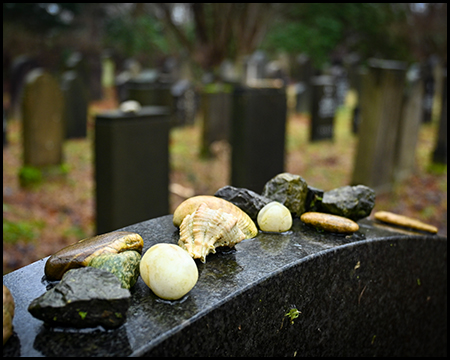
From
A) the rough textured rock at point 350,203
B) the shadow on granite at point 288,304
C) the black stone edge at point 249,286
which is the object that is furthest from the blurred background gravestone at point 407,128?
the rough textured rock at point 350,203

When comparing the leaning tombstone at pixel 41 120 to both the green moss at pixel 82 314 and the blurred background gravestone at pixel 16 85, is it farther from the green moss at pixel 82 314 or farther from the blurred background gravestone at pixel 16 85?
the green moss at pixel 82 314

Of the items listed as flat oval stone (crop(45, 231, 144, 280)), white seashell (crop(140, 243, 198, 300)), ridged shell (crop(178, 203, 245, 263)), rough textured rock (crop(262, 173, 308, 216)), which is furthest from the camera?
rough textured rock (crop(262, 173, 308, 216))

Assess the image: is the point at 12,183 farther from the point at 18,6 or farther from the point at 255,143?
the point at 18,6

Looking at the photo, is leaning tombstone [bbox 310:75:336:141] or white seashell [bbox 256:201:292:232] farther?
leaning tombstone [bbox 310:75:336:141]

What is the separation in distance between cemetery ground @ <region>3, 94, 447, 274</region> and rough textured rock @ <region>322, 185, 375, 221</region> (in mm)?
3520

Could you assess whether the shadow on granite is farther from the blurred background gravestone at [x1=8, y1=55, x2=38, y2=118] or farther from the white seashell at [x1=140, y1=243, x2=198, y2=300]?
the blurred background gravestone at [x1=8, y1=55, x2=38, y2=118]

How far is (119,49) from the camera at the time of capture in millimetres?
23188

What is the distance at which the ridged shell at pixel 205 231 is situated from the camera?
1.68 metres

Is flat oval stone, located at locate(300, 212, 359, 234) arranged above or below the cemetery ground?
above

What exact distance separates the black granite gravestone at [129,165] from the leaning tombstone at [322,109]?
6385 millimetres

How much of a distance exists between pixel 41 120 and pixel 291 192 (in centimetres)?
630

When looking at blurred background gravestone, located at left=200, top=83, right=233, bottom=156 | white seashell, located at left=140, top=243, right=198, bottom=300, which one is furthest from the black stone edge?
blurred background gravestone, located at left=200, top=83, right=233, bottom=156

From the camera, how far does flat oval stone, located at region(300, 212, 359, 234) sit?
209cm

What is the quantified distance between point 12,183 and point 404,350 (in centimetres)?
685
